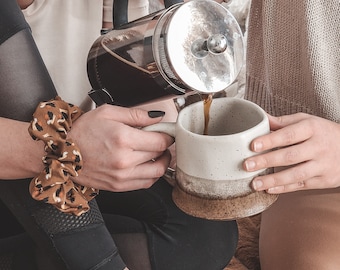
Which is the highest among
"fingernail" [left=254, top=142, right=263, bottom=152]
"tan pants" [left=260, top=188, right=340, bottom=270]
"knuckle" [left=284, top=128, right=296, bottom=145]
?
"fingernail" [left=254, top=142, right=263, bottom=152]

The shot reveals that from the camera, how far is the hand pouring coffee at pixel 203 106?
565mm

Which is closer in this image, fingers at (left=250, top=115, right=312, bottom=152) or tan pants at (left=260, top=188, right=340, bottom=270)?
fingers at (left=250, top=115, right=312, bottom=152)

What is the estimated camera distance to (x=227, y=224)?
0.91 metres

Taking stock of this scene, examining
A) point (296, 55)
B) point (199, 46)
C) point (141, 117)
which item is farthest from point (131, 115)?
point (296, 55)

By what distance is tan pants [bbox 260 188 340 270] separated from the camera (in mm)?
792

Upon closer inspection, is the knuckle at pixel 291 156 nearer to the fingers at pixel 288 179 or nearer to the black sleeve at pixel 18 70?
the fingers at pixel 288 179

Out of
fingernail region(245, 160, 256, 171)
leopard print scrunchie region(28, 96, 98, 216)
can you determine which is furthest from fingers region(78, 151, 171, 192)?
fingernail region(245, 160, 256, 171)

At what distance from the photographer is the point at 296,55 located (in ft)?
2.83

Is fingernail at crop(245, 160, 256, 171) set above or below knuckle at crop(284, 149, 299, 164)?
above

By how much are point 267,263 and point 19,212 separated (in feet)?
1.32

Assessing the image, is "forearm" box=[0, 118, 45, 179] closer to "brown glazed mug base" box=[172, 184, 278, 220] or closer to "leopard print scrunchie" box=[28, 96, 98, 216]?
"leopard print scrunchie" box=[28, 96, 98, 216]

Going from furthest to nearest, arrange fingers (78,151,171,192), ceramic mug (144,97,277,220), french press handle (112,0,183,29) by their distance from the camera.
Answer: french press handle (112,0,183,29)
fingers (78,151,171,192)
ceramic mug (144,97,277,220)

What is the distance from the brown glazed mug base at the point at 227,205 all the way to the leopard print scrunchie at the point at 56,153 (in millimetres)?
144

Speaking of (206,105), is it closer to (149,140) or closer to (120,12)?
(149,140)
